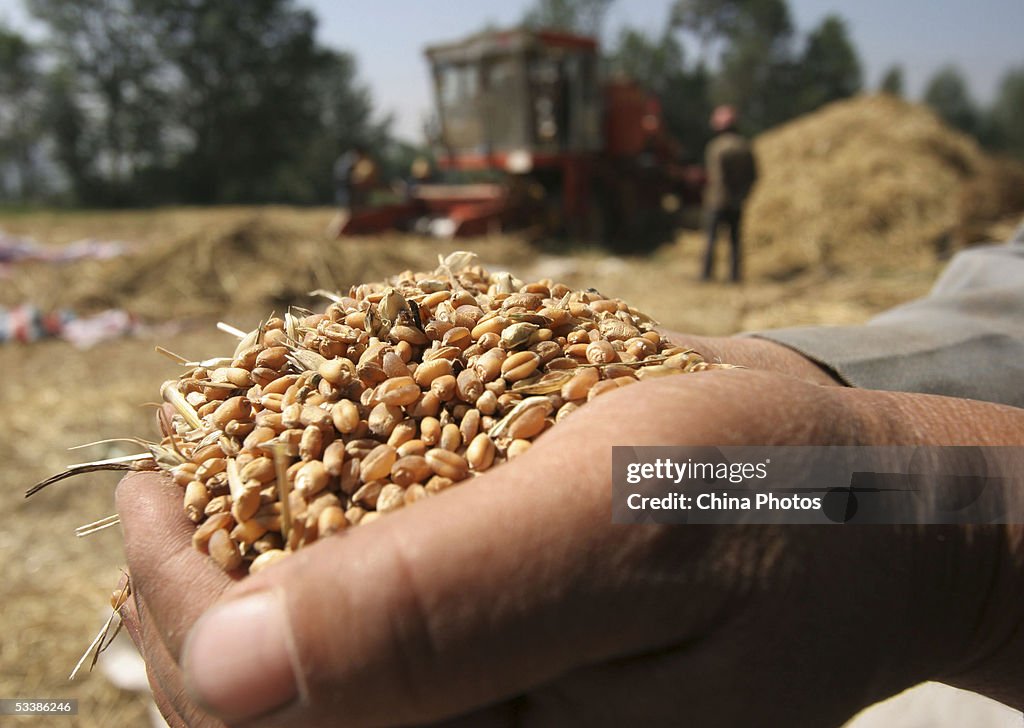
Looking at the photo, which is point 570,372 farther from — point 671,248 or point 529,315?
point 671,248

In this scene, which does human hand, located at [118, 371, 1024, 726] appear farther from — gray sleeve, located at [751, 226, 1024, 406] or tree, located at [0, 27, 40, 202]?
tree, located at [0, 27, 40, 202]

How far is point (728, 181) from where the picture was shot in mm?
8242

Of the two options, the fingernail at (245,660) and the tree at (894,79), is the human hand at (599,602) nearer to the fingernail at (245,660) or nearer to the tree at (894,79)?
the fingernail at (245,660)

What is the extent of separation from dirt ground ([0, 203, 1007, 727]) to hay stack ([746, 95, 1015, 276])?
48 centimetres

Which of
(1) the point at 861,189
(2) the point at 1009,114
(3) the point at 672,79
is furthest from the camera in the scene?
(2) the point at 1009,114

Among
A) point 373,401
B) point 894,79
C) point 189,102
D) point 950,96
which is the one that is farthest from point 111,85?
point 950,96

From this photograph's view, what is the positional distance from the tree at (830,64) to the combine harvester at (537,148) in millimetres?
32625

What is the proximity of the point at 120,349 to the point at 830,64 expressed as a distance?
150 feet

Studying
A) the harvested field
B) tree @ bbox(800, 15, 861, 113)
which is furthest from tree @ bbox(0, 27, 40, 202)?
tree @ bbox(800, 15, 861, 113)

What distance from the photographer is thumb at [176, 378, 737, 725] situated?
0.79 metres

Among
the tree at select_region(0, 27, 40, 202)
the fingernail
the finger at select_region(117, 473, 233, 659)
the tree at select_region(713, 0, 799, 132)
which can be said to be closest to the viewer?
the fingernail

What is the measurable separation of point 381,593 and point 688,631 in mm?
373

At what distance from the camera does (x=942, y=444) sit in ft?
3.26
